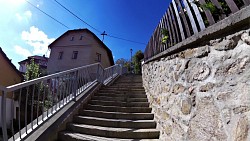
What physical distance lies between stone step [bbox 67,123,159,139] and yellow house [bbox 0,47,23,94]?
387 inches

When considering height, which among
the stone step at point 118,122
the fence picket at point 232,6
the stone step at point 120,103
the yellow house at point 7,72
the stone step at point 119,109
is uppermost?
the yellow house at point 7,72

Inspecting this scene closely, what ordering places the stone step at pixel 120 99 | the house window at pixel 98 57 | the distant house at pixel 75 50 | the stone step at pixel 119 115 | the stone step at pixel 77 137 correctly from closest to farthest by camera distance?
the stone step at pixel 77 137 → the stone step at pixel 119 115 → the stone step at pixel 120 99 → the distant house at pixel 75 50 → the house window at pixel 98 57

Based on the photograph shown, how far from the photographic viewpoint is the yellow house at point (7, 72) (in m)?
11.5

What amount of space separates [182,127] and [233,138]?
3.18 ft

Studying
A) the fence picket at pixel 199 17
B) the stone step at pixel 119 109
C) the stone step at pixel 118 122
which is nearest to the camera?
the fence picket at pixel 199 17

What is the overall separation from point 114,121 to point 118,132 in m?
0.44

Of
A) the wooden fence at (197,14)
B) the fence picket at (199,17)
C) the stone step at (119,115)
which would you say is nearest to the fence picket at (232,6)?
the wooden fence at (197,14)

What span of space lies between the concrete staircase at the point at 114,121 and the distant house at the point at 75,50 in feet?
46.0

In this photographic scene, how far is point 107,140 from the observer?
3.38m

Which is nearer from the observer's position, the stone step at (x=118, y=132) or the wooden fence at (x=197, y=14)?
the wooden fence at (x=197, y=14)

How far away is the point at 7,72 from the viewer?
1207 cm

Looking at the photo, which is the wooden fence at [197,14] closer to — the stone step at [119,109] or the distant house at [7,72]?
the stone step at [119,109]

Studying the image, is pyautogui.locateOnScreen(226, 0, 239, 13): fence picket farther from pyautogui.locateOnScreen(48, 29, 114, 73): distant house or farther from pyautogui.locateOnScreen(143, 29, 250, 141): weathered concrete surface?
pyautogui.locateOnScreen(48, 29, 114, 73): distant house

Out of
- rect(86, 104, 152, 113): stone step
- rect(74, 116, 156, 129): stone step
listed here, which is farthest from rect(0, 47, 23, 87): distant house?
rect(74, 116, 156, 129): stone step
